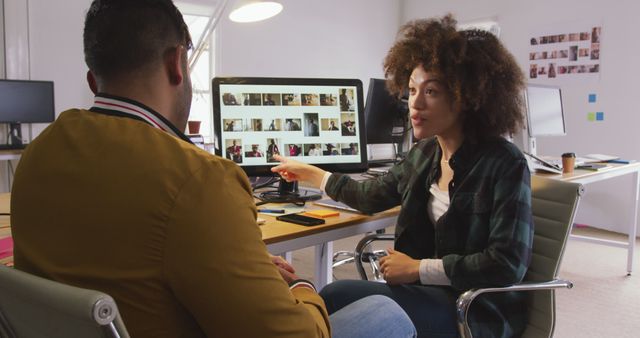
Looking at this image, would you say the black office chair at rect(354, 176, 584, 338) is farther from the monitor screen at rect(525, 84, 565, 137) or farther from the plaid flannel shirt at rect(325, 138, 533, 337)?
the monitor screen at rect(525, 84, 565, 137)

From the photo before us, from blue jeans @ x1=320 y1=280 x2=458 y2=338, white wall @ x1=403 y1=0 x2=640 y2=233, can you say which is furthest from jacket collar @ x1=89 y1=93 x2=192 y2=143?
white wall @ x1=403 y1=0 x2=640 y2=233

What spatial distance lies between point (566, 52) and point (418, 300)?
4303 mm

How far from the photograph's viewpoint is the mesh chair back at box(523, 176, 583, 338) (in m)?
1.39

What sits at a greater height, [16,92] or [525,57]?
[525,57]

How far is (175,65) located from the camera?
0.86 metres

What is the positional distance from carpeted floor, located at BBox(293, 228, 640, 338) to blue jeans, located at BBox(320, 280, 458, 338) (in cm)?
149

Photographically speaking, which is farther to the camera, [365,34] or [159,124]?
[365,34]

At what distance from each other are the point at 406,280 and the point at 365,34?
16.3 ft

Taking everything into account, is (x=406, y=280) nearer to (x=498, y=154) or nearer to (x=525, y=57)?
(x=498, y=154)

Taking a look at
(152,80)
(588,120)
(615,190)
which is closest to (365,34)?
(588,120)

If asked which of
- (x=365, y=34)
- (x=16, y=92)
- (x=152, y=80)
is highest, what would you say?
(x=365, y=34)

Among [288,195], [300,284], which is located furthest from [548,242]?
[288,195]

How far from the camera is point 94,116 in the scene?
763 millimetres

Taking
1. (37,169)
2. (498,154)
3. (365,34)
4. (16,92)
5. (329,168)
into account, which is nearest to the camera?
(37,169)
